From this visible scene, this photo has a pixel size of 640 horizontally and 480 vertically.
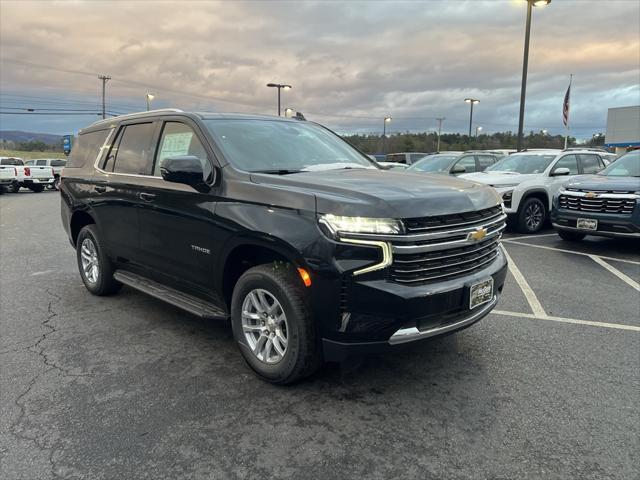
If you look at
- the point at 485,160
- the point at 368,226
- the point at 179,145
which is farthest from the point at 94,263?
the point at 485,160

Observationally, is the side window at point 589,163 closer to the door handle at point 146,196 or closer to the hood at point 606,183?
the hood at point 606,183

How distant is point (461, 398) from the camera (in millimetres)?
3287

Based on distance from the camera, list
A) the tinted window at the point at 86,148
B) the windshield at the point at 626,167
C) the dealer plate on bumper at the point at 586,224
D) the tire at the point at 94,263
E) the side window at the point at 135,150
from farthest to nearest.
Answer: the windshield at the point at 626,167
the dealer plate on bumper at the point at 586,224
the tinted window at the point at 86,148
the tire at the point at 94,263
the side window at the point at 135,150

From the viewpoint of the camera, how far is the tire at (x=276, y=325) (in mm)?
3125

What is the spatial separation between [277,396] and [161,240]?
1.81 m

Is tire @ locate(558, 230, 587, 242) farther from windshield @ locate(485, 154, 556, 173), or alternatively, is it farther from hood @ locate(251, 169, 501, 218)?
hood @ locate(251, 169, 501, 218)

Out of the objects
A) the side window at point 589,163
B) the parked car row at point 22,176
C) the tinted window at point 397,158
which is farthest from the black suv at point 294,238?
the tinted window at point 397,158

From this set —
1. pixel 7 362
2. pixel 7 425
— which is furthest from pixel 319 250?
pixel 7 362

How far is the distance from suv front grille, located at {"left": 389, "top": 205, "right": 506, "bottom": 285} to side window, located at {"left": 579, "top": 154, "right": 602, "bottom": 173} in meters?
9.43

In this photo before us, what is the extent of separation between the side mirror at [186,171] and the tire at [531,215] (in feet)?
26.9

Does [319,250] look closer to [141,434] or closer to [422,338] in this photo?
[422,338]

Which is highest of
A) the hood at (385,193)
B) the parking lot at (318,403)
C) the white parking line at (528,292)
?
the hood at (385,193)

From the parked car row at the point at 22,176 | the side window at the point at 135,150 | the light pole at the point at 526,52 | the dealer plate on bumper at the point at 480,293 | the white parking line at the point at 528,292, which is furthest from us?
the parked car row at the point at 22,176

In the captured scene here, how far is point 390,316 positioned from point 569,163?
10.1 m
